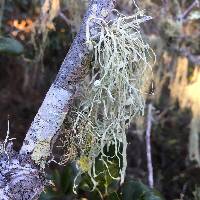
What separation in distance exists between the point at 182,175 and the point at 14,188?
2081mm

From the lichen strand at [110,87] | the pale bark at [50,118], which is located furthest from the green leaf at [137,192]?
the pale bark at [50,118]

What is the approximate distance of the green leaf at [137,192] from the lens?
1.31 m

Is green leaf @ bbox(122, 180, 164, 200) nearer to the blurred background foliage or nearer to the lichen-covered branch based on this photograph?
the blurred background foliage

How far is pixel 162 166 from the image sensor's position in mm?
3121

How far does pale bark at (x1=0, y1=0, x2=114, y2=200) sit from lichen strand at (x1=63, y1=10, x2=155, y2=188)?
0.03m

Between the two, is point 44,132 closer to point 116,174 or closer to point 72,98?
point 72,98

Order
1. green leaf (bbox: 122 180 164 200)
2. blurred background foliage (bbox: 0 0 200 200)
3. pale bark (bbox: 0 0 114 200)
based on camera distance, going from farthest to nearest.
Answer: blurred background foliage (bbox: 0 0 200 200)
green leaf (bbox: 122 180 164 200)
pale bark (bbox: 0 0 114 200)

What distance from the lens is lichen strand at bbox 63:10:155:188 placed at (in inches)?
38.2

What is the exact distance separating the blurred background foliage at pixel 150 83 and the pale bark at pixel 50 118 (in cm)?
35

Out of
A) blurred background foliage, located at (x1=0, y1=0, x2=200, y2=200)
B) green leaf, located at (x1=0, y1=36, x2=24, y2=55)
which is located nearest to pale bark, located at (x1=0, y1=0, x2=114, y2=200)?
blurred background foliage, located at (x1=0, y1=0, x2=200, y2=200)

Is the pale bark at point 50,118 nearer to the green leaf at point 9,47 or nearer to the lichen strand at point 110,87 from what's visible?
the lichen strand at point 110,87

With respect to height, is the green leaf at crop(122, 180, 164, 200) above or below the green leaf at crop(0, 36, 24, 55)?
below

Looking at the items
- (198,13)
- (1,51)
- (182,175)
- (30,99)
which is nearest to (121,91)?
(1,51)

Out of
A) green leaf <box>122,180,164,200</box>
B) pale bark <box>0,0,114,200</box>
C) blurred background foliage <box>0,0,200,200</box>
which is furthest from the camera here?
blurred background foliage <box>0,0,200,200</box>
